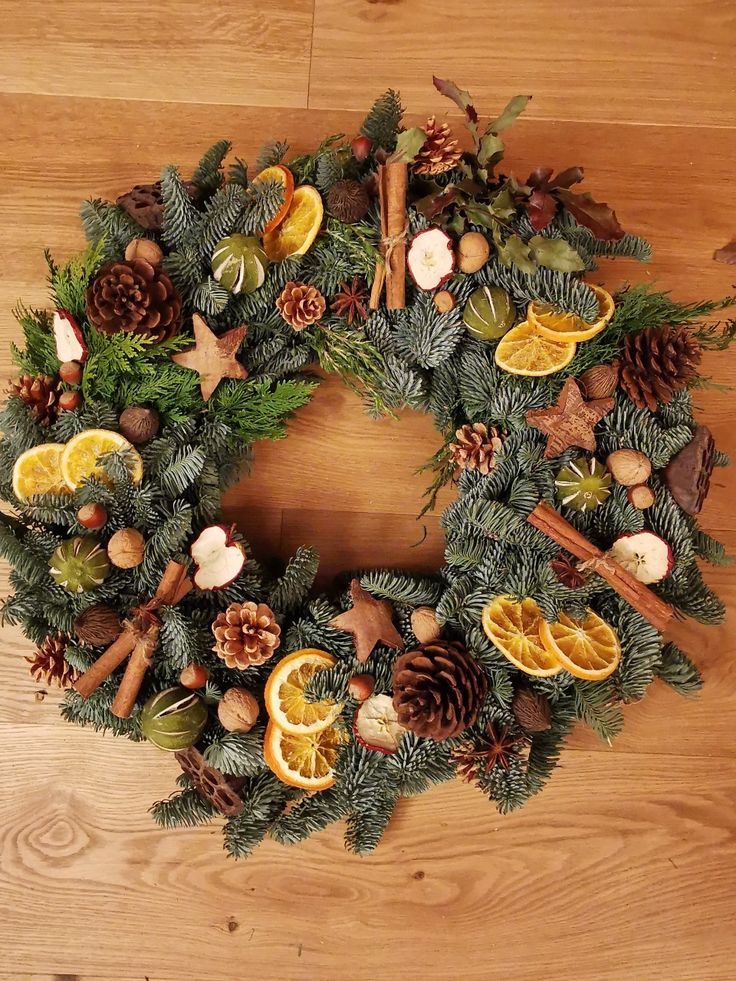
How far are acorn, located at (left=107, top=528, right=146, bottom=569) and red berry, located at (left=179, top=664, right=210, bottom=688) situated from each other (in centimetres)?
16

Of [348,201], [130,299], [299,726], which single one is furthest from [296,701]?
[348,201]

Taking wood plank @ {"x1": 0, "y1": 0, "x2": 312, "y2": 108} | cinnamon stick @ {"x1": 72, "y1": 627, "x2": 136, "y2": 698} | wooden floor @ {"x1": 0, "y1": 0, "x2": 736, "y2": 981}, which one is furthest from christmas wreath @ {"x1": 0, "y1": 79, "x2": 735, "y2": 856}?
wood plank @ {"x1": 0, "y1": 0, "x2": 312, "y2": 108}

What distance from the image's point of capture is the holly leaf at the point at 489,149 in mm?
967

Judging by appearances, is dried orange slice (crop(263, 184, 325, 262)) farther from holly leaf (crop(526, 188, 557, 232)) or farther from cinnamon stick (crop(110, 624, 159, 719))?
cinnamon stick (crop(110, 624, 159, 719))

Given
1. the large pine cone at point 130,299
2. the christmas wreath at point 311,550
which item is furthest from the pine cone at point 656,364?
the large pine cone at point 130,299

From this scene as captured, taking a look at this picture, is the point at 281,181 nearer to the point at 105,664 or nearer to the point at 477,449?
the point at 477,449

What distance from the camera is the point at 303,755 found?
3.32 ft

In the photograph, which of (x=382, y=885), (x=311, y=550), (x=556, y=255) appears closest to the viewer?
(x=556, y=255)

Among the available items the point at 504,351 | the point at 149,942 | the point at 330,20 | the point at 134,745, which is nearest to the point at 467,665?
the point at 504,351

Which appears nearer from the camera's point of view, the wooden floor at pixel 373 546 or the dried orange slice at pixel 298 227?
the dried orange slice at pixel 298 227

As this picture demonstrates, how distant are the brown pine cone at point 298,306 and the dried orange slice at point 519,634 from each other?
0.47 meters

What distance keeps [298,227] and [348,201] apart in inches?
3.4

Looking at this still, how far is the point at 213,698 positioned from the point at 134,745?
0.83 ft

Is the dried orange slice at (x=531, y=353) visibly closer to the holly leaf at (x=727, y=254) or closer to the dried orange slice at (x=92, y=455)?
the holly leaf at (x=727, y=254)
